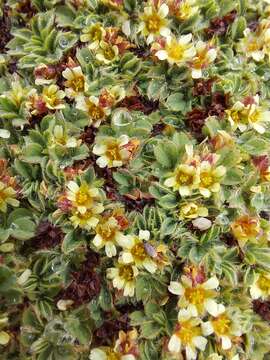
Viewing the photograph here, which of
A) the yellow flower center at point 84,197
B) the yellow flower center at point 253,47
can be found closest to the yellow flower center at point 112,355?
the yellow flower center at point 84,197

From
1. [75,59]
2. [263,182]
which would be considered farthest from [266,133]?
[75,59]

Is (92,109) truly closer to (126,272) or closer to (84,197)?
(84,197)

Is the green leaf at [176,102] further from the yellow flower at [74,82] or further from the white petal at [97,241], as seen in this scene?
the white petal at [97,241]

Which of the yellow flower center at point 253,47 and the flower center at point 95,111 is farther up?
the yellow flower center at point 253,47

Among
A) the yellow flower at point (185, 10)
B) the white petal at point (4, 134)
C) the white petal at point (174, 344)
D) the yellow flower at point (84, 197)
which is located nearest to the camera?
the white petal at point (174, 344)

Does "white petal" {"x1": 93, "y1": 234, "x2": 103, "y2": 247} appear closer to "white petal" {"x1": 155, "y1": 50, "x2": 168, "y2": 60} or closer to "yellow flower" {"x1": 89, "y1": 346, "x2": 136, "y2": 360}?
"yellow flower" {"x1": 89, "y1": 346, "x2": 136, "y2": 360}
